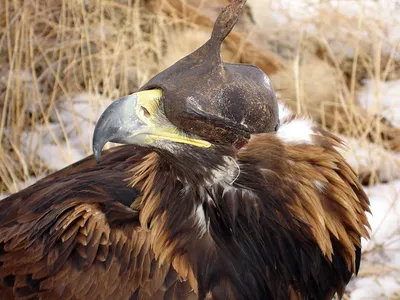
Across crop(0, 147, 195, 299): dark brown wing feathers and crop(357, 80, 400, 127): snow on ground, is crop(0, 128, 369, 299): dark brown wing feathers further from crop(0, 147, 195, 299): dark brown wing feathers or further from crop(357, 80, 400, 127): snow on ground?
crop(357, 80, 400, 127): snow on ground

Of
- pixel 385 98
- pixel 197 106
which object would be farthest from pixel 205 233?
pixel 385 98

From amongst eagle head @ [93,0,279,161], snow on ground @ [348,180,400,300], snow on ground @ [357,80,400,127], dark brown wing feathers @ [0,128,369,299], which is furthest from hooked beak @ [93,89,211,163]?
snow on ground @ [357,80,400,127]

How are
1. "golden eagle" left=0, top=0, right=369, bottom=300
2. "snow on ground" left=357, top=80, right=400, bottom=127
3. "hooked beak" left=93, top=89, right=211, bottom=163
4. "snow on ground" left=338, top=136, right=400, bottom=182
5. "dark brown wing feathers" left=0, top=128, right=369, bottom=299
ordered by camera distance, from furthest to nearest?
"snow on ground" left=357, top=80, right=400, bottom=127 < "snow on ground" left=338, top=136, right=400, bottom=182 < "dark brown wing feathers" left=0, top=128, right=369, bottom=299 < "golden eagle" left=0, top=0, right=369, bottom=300 < "hooked beak" left=93, top=89, right=211, bottom=163

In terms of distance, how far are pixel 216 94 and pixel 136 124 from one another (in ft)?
0.90

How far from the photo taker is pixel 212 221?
106 inches

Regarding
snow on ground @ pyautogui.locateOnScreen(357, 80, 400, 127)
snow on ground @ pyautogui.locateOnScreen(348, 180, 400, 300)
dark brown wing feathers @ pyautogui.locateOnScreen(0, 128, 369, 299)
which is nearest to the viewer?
dark brown wing feathers @ pyautogui.locateOnScreen(0, 128, 369, 299)

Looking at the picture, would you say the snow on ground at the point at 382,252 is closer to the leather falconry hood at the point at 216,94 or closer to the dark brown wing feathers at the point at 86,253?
the dark brown wing feathers at the point at 86,253

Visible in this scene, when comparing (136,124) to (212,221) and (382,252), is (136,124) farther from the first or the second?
(382,252)

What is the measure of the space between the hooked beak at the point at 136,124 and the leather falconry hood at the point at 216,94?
0.10 ft

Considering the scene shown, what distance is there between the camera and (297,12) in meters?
6.16

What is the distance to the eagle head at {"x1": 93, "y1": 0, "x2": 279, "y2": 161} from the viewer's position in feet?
7.60

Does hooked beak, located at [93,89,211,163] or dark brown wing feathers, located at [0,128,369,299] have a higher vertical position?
hooked beak, located at [93,89,211,163]

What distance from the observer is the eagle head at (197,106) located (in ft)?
7.60

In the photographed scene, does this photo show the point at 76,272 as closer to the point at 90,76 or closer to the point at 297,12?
the point at 90,76
